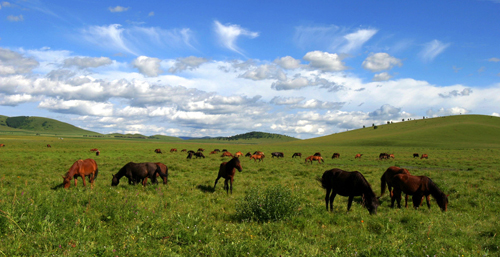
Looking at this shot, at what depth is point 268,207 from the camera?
27.1 feet

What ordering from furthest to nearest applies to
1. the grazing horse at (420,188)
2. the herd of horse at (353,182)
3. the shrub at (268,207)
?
the grazing horse at (420,188), the herd of horse at (353,182), the shrub at (268,207)

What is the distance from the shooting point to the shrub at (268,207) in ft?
26.9

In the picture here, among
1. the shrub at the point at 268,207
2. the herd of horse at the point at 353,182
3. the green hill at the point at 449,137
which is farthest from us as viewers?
the green hill at the point at 449,137

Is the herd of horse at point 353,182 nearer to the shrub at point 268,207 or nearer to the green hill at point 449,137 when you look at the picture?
the shrub at point 268,207

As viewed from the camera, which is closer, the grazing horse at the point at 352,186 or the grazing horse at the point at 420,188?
the grazing horse at the point at 352,186

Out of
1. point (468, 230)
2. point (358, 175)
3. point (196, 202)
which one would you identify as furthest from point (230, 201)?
point (468, 230)

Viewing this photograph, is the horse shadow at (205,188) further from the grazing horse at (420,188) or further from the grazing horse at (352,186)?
the grazing horse at (420,188)

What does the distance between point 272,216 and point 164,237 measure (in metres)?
3.35

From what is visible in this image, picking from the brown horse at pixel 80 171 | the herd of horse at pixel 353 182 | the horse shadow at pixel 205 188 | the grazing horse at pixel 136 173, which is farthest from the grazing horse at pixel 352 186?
the brown horse at pixel 80 171

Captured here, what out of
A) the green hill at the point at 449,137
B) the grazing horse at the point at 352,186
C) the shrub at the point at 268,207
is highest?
the green hill at the point at 449,137

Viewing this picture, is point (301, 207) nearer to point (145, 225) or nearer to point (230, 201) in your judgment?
point (230, 201)

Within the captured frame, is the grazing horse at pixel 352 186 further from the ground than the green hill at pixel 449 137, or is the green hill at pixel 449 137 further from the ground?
the green hill at pixel 449 137

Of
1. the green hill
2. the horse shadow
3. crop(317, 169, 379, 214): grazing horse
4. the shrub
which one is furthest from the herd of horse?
the green hill

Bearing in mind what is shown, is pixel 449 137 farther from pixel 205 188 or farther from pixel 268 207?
pixel 268 207
